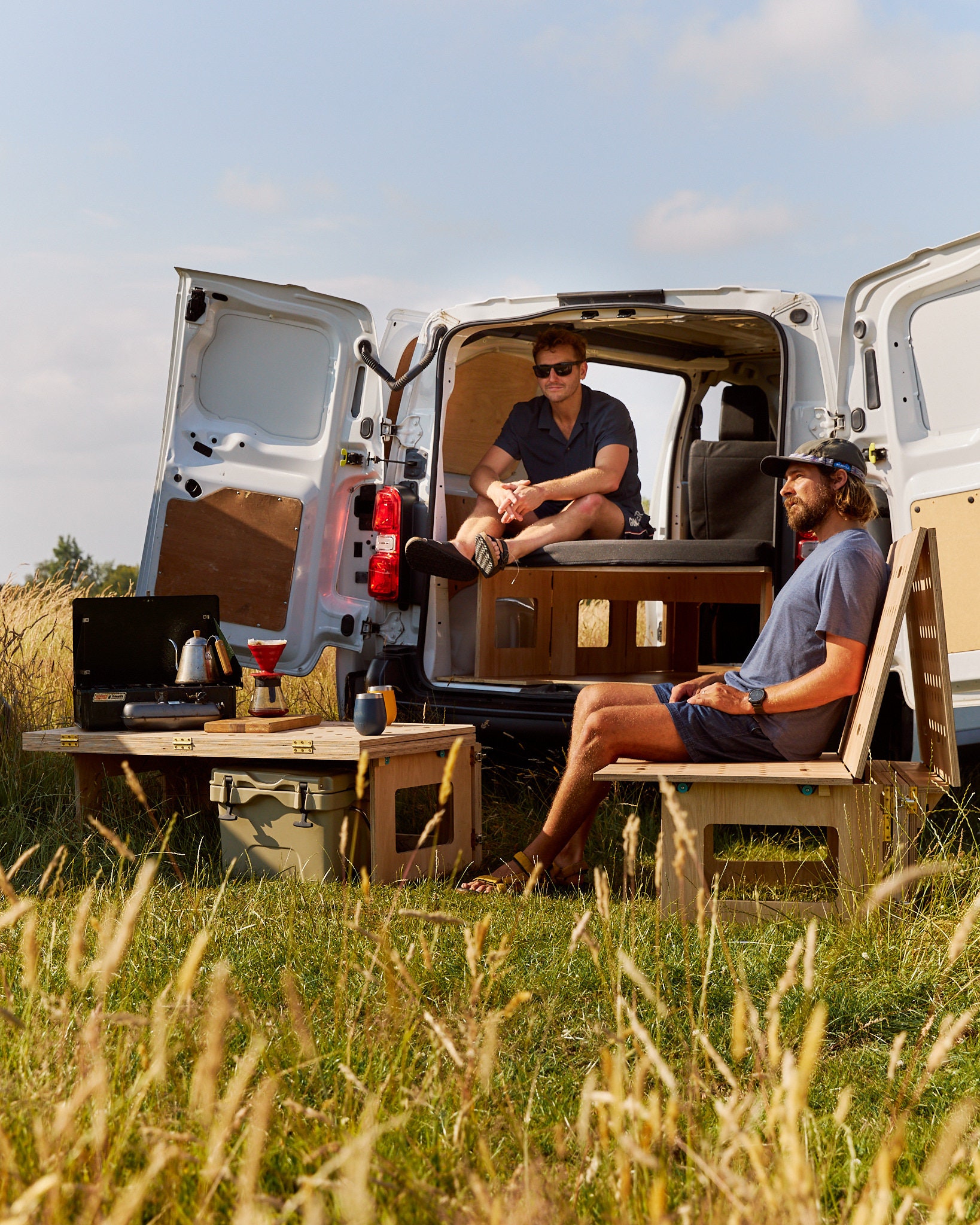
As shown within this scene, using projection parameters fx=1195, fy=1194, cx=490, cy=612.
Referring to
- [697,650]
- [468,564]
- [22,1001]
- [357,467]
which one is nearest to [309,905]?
[22,1001]

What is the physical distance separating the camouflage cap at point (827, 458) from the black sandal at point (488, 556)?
61.0 inches

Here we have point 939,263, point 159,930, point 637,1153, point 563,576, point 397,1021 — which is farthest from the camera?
point 563,576

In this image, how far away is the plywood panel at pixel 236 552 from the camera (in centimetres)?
522

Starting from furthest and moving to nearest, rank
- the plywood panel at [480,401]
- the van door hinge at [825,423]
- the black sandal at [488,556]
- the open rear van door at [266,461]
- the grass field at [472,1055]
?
the plywood panel at [480,401] < the open rear van door at [266,461] < the black sandal at [488,556] < the van door hinge at [825,423] < the grass field at [472,1055]

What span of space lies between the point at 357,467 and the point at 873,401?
215cm

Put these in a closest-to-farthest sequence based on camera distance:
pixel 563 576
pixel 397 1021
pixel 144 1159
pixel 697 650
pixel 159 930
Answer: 1. pixel 144 1159
2. pixel 397 1021
3. pixel 159 930
4. pixel 563 576
5. pixel 697 650

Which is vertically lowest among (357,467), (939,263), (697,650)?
(697,650)

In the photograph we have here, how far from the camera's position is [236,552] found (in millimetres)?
5277

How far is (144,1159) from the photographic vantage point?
60.8 inches

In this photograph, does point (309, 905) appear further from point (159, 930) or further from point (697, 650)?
point (697, 650)

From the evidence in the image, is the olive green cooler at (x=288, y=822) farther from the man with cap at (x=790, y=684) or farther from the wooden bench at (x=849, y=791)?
the wooden bench at (x=849, y=791)

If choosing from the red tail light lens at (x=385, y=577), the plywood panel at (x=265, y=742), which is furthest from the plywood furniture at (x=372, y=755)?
the red tail light lens at (x=385, y=577)

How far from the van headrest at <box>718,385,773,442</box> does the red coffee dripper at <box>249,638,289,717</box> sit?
10.7 feet

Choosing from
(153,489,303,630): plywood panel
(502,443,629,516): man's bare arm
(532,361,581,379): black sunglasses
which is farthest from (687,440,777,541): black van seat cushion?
(153,489,303,630): plywood panel
